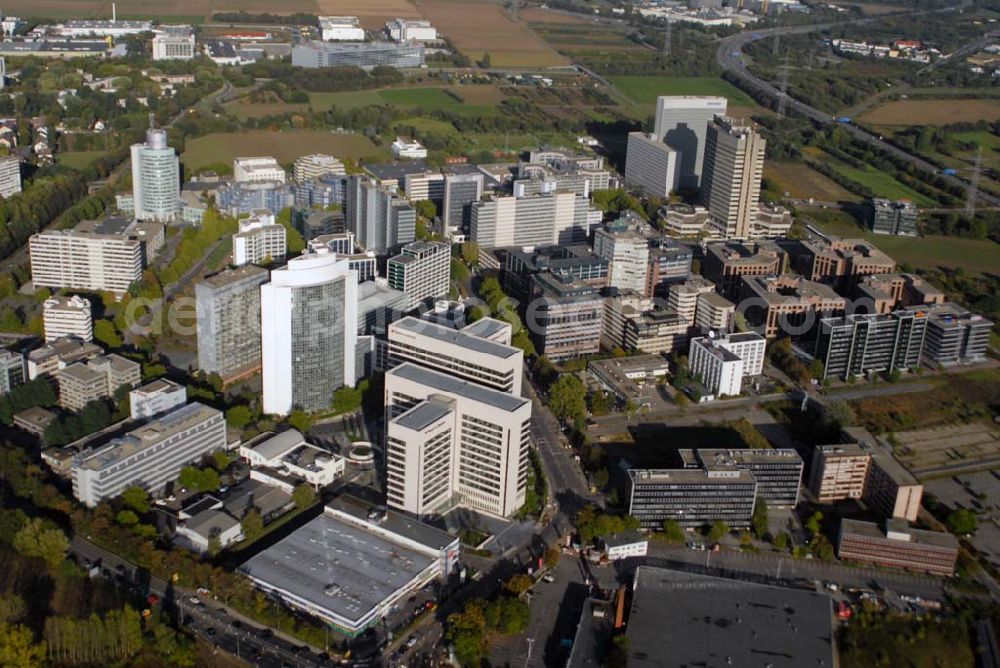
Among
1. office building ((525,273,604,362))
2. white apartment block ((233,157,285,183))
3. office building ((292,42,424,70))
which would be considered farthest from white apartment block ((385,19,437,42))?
office building ((525,273,604,362))

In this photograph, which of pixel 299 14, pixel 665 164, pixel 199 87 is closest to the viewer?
pixel 665 164

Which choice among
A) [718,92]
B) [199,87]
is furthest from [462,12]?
[199,87]

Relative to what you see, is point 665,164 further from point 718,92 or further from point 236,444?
point 236,444

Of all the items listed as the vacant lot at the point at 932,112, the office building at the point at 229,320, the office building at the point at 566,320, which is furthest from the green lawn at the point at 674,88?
the office building at the point at 229,320

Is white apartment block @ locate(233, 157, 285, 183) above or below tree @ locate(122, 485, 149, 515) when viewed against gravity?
above

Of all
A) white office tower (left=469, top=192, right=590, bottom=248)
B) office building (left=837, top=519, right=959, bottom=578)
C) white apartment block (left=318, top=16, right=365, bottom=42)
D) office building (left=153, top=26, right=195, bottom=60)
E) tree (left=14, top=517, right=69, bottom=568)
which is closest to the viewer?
tree (left=14, top=517, right=69, bottom=568)

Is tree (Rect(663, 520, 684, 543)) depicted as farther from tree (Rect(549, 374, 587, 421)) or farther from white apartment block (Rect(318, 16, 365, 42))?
white apartment block (Rect(318, 16, 365, 42))
